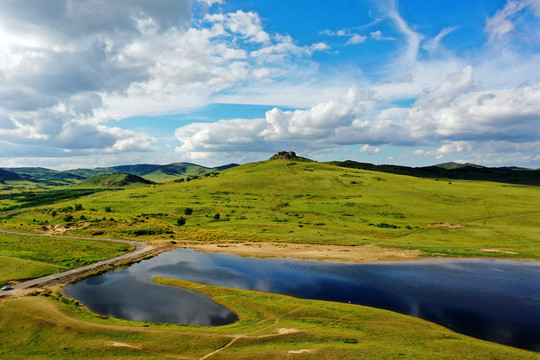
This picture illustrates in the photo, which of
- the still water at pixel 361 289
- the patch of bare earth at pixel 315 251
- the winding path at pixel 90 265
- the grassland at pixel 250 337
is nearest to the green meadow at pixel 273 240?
the grassland at pixel 250 337

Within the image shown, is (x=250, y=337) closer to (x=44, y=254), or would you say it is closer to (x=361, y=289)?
(x=361, y=289)

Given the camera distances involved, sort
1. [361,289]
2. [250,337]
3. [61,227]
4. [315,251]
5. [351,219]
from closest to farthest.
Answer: [250,337] → [361,289] → [315,251] → [61,227] → [351,219]

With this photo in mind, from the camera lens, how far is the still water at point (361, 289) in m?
49.7

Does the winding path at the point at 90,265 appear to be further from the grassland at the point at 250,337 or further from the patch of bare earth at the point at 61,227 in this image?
the grassland at the point at 250,337

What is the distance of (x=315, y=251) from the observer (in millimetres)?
94375

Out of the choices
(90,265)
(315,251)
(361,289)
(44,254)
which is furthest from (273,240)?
(44,254)

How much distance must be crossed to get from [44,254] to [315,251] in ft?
279

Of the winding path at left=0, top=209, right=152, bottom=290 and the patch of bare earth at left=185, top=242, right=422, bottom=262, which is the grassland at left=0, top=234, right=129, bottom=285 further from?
the patch of bare earth at left=185, top=242, right=422, bottom=262

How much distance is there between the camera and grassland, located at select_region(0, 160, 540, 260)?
340ft

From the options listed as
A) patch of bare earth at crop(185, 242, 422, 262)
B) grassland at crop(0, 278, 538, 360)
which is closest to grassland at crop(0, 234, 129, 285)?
grassland at crop(0, 278, 538, 360)

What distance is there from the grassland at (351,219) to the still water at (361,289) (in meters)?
19.2

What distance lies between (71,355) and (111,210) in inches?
5874

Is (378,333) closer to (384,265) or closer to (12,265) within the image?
(384,265)

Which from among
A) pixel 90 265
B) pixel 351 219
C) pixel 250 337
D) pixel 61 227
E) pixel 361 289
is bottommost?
pixel 361 289
